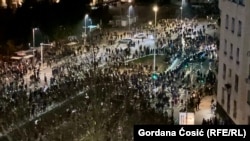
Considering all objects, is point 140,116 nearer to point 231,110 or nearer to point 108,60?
point 231,110

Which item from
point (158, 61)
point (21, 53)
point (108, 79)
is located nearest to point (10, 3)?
point (21, 53)

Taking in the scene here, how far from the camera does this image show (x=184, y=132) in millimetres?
11742

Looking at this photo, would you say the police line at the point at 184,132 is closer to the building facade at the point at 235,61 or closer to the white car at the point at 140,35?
the building facade at the point at 235,61

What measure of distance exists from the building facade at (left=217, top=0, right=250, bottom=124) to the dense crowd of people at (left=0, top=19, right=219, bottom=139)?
3.18 m

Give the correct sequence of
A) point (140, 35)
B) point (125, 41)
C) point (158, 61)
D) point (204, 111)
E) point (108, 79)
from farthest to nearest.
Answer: point (140, 35) → point (125, 41) → point (158, 61) → point (108, 79) → point (204, 111)

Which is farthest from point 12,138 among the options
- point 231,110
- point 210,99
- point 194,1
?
point 194,1

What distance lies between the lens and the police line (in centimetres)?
1175

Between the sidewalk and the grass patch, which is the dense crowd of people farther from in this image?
the grass patch

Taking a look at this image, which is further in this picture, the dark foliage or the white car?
the dark foliage

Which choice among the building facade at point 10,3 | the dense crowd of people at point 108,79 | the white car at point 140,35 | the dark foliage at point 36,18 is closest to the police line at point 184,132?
the dense crowd of people at point 108,79

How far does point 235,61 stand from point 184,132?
1796 cm

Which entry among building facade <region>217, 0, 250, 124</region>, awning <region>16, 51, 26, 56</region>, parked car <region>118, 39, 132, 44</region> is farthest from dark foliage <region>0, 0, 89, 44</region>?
building facade <region>217, 0, 250, 124</region>

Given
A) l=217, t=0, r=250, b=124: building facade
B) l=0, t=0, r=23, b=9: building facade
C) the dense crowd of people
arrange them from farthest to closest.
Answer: l=0, t=0, r=23, b=9: building facade
the dense crowd of people
l=217, t=0, r=250, b=124: building facade

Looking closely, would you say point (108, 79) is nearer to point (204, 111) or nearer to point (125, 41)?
point (204, 111)
